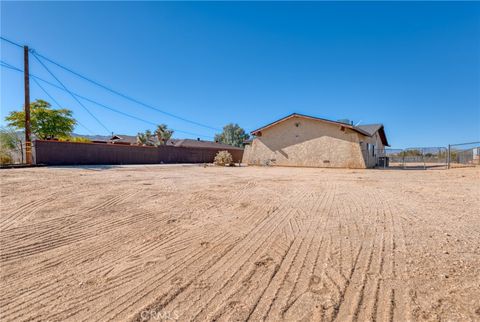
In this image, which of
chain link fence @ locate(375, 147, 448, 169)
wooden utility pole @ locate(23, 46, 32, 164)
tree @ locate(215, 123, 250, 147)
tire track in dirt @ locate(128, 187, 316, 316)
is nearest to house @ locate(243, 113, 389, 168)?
chain link fence @ locate(375, 147, 448, 169)

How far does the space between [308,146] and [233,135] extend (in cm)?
3919

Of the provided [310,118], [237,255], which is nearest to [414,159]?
[310,118]

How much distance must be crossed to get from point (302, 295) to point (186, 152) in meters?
27.5

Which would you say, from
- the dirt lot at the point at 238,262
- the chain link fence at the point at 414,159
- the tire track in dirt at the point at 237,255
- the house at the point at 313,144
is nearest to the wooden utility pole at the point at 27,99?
the dirt lot at the point at 238,262

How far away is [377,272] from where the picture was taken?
233 cm

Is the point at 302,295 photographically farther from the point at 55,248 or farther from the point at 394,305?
the point at 55,248

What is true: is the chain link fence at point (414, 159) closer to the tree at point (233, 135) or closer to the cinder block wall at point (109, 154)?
the cinder block wall at point (109, 154)

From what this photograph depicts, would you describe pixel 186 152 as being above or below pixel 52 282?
above

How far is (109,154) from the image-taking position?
70.0 feet

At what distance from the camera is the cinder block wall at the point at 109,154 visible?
55.5 feet

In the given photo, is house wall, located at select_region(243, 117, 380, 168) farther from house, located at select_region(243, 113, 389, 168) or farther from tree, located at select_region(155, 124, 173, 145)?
tree, located at select_region(155, 124, 173, 145)

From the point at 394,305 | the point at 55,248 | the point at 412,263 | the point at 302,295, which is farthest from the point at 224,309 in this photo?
the point at 55,248

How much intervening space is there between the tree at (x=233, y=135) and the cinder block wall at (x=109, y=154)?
26673 millimetres

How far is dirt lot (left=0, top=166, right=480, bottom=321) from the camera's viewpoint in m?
1.84
